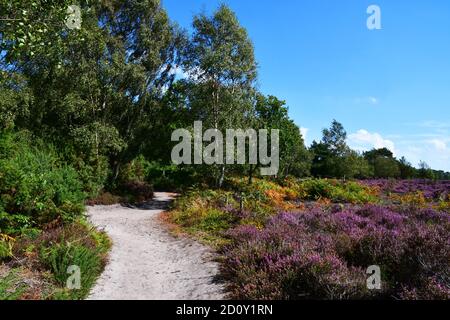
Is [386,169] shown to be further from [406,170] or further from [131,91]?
[131,91]

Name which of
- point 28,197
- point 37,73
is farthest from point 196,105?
point 28,197

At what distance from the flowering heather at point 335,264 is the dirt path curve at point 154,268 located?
2.20ft

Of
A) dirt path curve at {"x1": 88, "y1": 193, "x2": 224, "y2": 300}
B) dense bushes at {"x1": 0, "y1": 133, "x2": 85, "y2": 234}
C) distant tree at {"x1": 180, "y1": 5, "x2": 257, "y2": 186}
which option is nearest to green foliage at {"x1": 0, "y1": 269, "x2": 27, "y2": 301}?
dirt path curve at {"x1": 88, "y1": 193, "x2": 224, "y2": 300}

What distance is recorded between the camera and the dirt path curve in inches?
308

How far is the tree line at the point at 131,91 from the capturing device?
2139cm

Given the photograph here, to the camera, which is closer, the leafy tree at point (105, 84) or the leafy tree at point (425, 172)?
the leafy tree at point (105, 84)

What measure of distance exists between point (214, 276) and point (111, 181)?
59.4 ft

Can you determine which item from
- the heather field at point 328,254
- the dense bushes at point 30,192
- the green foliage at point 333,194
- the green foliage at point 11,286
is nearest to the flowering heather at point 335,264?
the heather field at point 328,254

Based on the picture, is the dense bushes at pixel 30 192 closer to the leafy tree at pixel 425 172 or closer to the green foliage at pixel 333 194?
the green foliage at pixel 333 194

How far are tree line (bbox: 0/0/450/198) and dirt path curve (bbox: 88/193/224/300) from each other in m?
6.89

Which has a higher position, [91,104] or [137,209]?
[91,104]

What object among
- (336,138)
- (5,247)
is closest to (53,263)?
(5,247)
